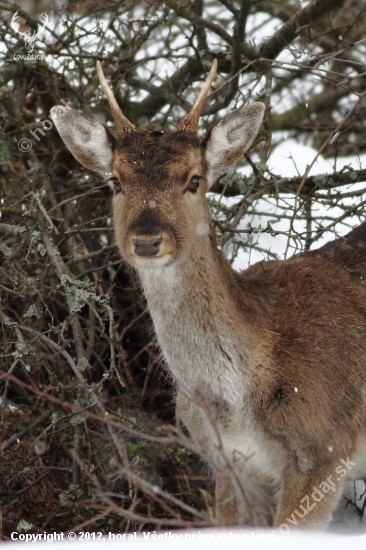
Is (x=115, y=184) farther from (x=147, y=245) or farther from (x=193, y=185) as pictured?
(x=147, y=245)

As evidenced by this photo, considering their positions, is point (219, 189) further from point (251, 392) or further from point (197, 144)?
point (251, 392)

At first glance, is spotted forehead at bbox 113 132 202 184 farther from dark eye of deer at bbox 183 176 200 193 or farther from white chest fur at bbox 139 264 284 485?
white chest fur at bbox 139 264 284 485

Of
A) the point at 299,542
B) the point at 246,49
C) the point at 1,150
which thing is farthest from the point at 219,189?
the point at 299,542

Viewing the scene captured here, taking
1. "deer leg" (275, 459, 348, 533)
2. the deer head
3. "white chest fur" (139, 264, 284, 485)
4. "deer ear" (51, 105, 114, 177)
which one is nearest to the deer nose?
the deer head

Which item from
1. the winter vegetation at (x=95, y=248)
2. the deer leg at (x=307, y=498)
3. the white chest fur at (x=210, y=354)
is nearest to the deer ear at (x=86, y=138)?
the winter vegetation at (x=95, y=248)

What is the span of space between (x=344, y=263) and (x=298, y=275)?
1.15ft

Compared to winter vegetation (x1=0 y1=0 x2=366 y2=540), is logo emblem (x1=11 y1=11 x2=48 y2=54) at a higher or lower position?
higher

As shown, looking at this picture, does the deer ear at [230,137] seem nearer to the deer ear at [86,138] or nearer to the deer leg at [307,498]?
the deer ear at [86,138]

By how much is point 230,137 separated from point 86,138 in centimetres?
88

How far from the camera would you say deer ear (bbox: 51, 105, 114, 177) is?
4699 mm

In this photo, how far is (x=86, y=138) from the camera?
4816 millimetres

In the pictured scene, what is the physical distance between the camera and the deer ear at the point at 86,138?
4.70m

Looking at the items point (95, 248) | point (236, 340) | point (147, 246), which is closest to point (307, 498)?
point (236, 340)

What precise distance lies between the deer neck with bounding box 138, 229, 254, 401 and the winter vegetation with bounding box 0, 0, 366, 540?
451 millimetres
